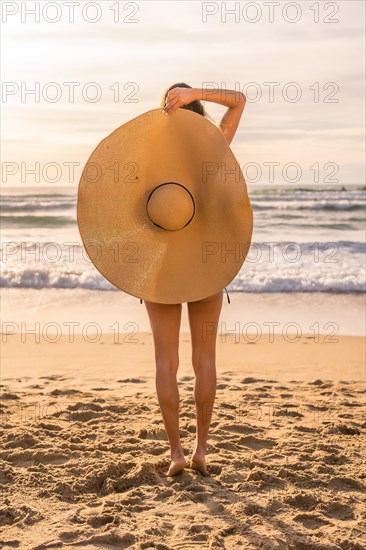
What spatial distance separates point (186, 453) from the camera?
14.3ft

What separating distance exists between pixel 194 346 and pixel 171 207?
2.43 ft

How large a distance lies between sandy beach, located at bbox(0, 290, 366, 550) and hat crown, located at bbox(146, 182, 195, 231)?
1.28 m

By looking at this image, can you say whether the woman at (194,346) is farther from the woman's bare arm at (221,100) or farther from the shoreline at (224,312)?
the shoreline at (224,312)

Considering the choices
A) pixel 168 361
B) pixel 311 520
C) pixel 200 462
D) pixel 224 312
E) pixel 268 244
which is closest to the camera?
pixel 311 520

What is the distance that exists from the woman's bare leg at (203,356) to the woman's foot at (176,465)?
84 millimetres

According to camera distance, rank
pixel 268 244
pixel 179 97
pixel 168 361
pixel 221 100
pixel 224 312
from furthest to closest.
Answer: pixel 268 244
pixel 224 312
pixel 168 361
pixel 221 100
pixel 179 97

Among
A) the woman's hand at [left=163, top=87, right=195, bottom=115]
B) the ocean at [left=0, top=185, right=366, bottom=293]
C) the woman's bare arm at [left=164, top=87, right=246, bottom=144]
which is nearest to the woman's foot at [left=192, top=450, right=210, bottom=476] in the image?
the woman's bare arm at [left=164, top=87, right=246, bottom=144]

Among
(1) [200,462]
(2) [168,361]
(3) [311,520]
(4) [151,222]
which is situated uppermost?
(4) [151,222]

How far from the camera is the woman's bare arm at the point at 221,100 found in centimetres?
359

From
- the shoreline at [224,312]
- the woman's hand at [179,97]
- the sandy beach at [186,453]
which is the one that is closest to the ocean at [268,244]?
the shoreline at [224,312]

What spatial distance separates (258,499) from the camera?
3.66 meters

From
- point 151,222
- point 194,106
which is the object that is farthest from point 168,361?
point 194,106

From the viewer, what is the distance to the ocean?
1094cm

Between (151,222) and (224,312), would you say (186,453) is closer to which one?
(151,222)
